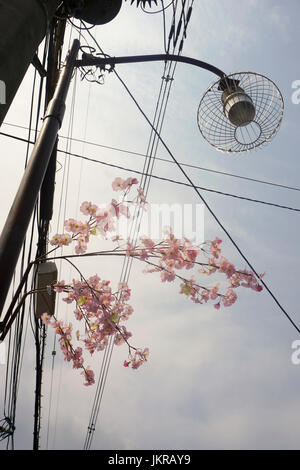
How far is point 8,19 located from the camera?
168cm

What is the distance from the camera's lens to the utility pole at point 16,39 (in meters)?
1.62

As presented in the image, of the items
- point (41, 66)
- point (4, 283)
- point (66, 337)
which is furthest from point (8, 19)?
point (66, 337)

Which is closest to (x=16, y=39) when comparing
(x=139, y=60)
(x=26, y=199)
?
(x=26, y=199)

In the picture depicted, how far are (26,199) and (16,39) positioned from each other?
3.06 ft

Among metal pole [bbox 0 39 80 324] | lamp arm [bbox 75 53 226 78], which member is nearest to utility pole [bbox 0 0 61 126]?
metal pole [bbox 0 39 80 324]

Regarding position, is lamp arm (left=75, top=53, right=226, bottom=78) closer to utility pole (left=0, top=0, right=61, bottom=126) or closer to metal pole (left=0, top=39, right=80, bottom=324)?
metal pole (left=0, top=39, right=80, bottom=324)

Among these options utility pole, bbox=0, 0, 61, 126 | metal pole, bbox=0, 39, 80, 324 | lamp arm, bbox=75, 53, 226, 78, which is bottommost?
metal pole, bbox=0, 39, 80, 324

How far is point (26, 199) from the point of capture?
1688 millimetres

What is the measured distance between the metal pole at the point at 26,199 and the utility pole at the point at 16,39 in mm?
325

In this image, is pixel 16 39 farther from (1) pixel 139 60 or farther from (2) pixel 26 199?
(1) pixel 139 60

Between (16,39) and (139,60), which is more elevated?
(139,60)

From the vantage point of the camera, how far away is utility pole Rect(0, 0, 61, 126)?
1.62 m

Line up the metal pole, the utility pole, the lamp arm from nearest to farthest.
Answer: the metal pole < the utility pole < the lamp arm

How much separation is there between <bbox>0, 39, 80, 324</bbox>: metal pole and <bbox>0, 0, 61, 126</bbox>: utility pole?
32 centimetres
